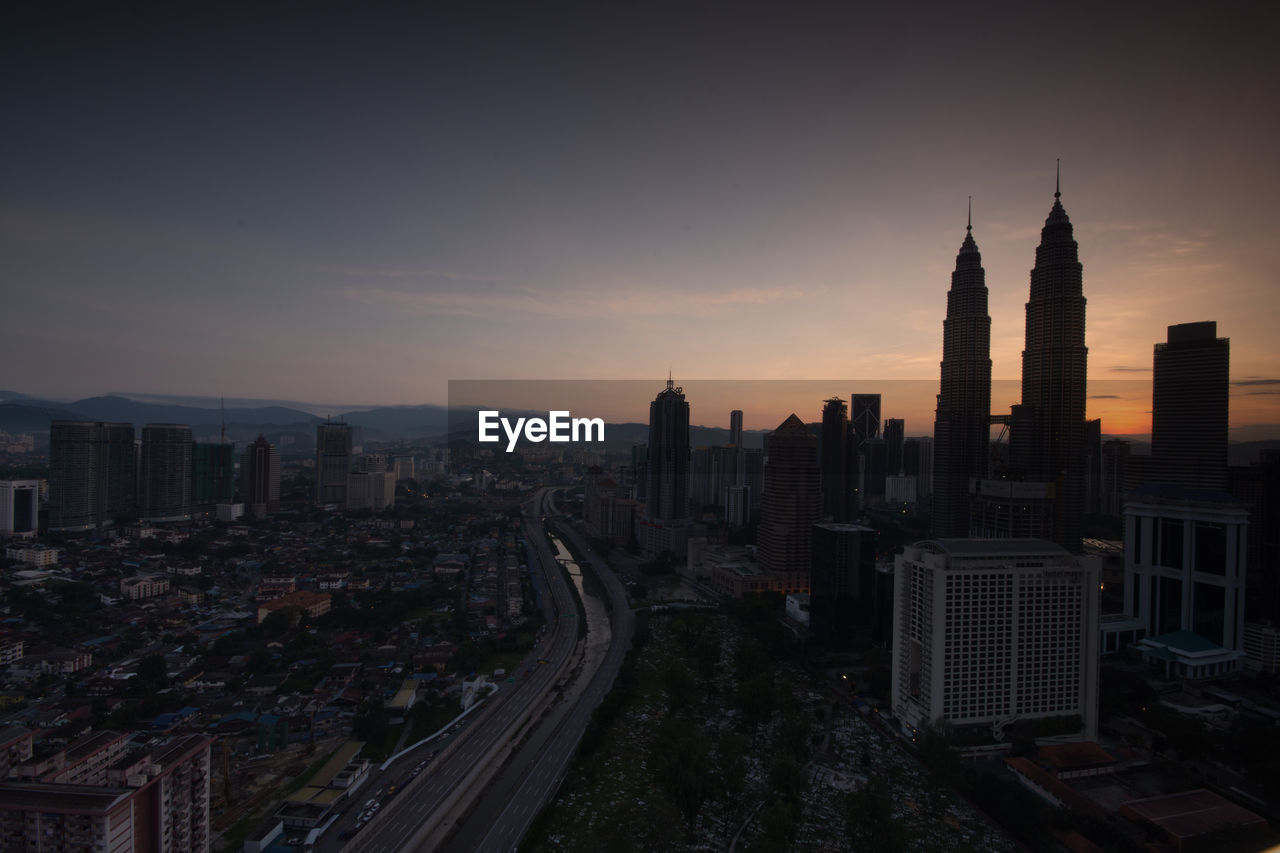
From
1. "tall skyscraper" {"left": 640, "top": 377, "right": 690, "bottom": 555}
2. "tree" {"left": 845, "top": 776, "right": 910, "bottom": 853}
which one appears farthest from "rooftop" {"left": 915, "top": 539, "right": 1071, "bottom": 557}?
"tall skyscraper" {"left": 640, "top": 377, "right": 690, "bottom": 555}

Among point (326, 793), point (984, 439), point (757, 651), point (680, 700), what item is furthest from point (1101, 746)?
point (984, 439)

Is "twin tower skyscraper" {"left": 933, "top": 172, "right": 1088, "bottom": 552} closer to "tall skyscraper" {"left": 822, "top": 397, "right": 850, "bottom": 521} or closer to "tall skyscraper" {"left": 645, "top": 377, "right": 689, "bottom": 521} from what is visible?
"tall skyscraper" {"left": 822, "top": 397, "right": 850, "bottom": 521}

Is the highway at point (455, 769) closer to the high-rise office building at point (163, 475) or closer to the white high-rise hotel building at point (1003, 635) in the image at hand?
the white high-rise hotel building at point (1003, 635)

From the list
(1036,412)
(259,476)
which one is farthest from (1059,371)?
(259,476)

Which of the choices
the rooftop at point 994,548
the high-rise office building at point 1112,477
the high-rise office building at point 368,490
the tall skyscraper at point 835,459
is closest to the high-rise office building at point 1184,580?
the rooftop at point 994,548

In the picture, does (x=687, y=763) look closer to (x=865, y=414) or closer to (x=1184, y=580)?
(x=1184, y=580)

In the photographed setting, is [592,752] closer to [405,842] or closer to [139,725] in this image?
[405,842]
